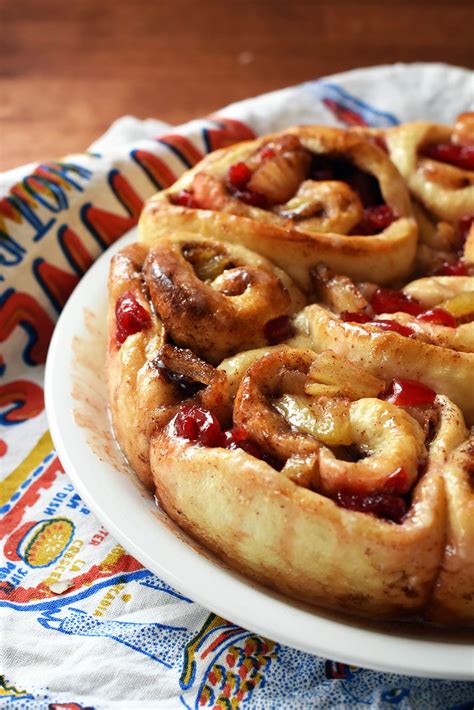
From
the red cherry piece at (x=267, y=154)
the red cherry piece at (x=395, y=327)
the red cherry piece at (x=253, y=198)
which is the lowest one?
the red cherry piece at (x=395, y=327)

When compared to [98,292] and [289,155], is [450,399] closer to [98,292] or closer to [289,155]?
[289,155]

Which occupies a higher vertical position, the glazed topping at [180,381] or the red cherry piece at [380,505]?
the glazed topping at [180,381]

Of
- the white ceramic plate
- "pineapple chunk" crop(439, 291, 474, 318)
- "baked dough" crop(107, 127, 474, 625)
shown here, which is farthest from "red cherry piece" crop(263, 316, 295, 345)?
the white ceramic plate

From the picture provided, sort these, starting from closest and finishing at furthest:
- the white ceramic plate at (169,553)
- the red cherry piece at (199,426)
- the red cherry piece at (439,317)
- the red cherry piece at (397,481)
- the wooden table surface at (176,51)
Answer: the white ceramic plate at (169,553) → the red cherry piece at (397,481) → the red cherry piece at (199,426) → the red cherry piece at (439,317) → the wooden table surface at (176,51)

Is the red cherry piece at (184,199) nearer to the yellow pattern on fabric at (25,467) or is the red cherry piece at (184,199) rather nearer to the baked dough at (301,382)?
the baked dough at (301,382)

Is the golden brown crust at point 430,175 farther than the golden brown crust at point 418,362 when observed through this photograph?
Yes

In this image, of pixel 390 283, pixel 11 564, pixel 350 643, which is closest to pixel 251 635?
pixel 350 643

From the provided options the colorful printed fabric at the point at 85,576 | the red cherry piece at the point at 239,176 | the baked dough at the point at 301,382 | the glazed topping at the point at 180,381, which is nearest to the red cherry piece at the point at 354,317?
the baked dough at the point at 301,382
